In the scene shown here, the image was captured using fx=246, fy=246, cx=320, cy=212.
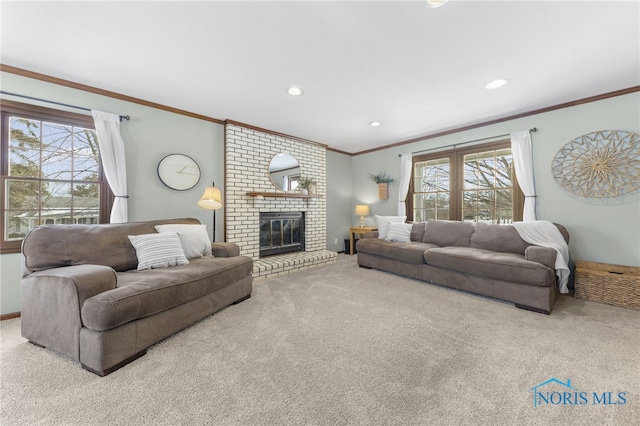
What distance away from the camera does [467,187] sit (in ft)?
14.0

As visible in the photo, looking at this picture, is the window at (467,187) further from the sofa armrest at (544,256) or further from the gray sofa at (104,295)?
the gray sofa at (104,295)

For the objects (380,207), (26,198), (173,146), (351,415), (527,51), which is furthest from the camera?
(380,207)

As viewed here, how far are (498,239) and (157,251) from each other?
4.07 meters

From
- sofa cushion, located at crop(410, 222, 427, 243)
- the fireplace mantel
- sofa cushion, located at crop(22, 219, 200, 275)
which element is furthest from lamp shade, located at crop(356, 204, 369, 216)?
sofa cushion, located at crop(22, 219, 200, 275)

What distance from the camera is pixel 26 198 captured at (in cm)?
254

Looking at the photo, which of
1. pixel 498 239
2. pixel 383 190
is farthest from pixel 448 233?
pixel 383 190

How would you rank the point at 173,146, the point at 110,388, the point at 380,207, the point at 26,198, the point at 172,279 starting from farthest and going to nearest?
the point at 380,207, the point at 173,146, the point at 26,198, the point at 172,279, the point at 110,388

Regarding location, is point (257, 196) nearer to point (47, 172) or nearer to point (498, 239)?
point (47, 172)

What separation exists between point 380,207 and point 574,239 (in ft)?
9.96

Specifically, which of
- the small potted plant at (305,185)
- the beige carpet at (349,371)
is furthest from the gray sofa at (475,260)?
the small potted plant at (305,185)

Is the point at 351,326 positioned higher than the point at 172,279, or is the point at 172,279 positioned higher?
the point at 172,279

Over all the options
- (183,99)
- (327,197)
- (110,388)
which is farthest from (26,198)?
(327,197)

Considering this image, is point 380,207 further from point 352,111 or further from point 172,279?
point 172,279

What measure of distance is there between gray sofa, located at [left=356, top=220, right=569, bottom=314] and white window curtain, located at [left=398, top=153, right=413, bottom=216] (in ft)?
2.42
